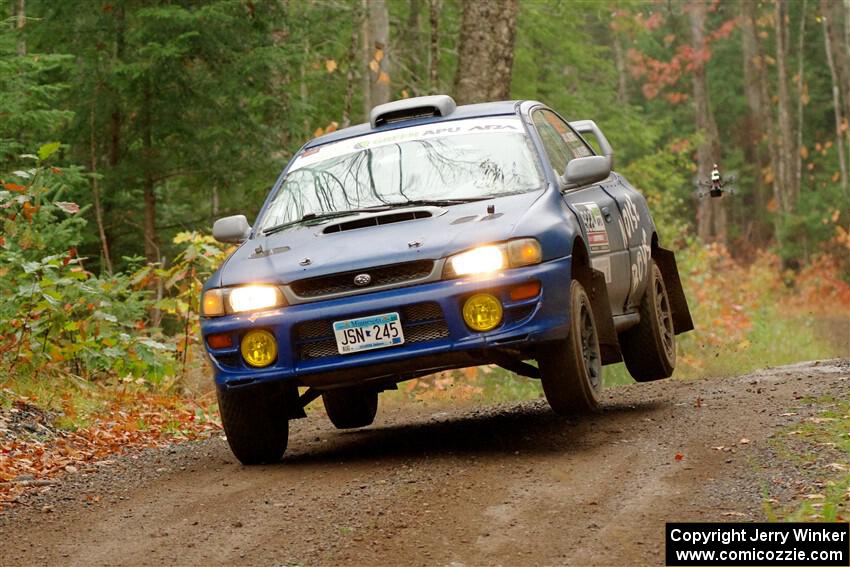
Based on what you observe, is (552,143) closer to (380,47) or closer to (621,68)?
(380,47)

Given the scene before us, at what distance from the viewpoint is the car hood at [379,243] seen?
7.09 metres

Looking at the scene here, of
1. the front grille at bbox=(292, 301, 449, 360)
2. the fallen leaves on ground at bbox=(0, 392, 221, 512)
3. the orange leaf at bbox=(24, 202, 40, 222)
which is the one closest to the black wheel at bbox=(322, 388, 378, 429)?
the fallen leaves on ground at bbox=(0, 392, 221, 512)

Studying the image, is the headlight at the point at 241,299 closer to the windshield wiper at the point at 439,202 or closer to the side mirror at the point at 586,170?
the windshield wiper at the point at 439,202

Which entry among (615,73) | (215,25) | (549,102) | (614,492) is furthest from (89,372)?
(615,73)

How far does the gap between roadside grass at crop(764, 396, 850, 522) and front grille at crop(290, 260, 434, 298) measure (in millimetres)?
2078

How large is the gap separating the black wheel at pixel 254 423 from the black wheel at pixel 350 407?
4.90 ft

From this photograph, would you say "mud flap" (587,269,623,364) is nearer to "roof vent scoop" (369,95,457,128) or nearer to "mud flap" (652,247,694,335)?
"roof vent scoop" (369,95,457,128)

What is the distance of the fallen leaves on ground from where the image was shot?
8.07 meters

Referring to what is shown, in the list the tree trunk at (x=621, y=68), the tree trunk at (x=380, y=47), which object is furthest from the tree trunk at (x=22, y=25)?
the tree trunk at (x=621, y=68)

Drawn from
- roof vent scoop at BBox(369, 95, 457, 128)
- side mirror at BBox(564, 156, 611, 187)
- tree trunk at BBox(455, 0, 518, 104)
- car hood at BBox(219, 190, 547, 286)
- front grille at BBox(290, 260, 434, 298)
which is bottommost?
front grille at BBox(290, 260, 434, 298)

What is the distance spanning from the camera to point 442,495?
6.23 metres

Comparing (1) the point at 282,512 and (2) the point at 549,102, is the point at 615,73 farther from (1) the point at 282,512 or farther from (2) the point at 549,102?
(1) the point at 282,512

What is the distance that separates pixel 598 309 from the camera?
26.8 feet
